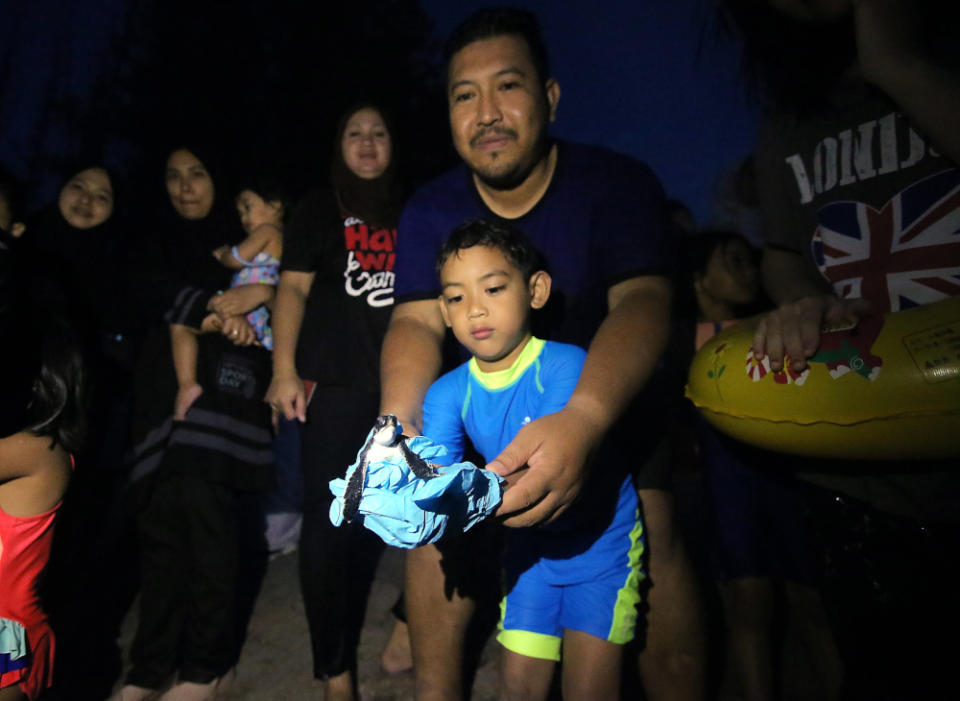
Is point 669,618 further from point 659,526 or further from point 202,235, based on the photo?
point 202,235

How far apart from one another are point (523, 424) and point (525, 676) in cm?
72

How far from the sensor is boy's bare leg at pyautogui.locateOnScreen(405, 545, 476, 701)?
1.61 m

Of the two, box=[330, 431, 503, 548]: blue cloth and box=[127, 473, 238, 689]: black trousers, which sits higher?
box=[330, 431, 503, 548]: blue cloth

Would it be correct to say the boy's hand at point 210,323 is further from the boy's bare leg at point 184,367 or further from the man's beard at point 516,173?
the man's beard at point 516,173

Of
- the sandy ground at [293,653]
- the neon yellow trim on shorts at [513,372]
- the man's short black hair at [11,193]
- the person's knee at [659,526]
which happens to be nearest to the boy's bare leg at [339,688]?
the sandy ground at [293,653]

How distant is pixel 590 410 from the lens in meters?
1.26

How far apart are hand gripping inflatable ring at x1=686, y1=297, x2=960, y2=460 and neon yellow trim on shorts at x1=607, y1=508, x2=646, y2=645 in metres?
0.44

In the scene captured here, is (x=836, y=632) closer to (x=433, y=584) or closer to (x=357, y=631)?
(x=433, y=584)

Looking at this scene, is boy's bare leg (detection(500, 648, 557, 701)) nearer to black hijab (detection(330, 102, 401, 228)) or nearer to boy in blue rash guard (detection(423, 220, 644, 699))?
boy in blue rash guard (detection(423, 220, 644, 699))

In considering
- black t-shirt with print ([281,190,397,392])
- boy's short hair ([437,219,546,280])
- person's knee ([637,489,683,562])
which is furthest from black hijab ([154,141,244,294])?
person's knee ([637,489,683,562])

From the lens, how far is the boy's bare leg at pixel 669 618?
5.41 ft

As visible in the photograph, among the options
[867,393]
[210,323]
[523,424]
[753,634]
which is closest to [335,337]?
[210,323]

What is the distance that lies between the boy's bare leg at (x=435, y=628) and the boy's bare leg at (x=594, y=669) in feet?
1.06

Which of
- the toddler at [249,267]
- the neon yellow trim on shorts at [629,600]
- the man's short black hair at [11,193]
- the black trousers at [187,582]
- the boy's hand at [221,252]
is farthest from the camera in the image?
the boy's hand at [221,252]
